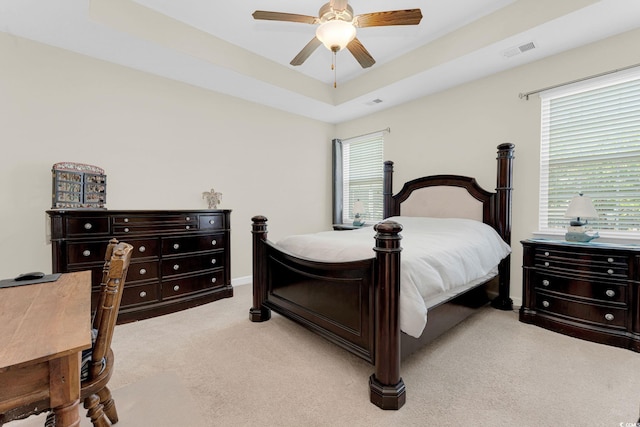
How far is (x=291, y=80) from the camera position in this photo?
12.6 ft

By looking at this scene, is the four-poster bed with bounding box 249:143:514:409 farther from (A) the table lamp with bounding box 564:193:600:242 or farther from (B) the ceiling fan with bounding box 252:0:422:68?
(B) the ceiling fan with bounding box 252:0:422:68

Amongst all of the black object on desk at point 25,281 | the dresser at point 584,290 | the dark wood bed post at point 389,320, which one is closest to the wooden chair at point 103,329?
the black object on desk at point 25,281

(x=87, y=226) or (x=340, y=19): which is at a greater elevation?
(x=340, y=19)

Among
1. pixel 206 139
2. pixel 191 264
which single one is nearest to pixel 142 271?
pixel 191 264

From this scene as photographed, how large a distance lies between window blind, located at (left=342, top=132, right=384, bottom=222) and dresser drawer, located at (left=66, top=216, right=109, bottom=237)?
142 inches

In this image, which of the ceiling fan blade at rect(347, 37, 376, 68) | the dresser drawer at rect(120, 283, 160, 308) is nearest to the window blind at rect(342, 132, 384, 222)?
the ceiling fan blade at rect(347, 37, 376, 68)

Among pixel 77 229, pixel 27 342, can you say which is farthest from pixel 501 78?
pixel 77 229

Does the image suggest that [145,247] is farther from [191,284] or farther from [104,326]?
[104,326]

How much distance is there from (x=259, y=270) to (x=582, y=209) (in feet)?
9.59

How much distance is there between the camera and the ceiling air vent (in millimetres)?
2769

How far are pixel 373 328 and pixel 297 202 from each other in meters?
3.28

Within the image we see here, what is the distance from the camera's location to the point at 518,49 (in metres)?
2.84

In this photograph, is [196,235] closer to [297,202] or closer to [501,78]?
[297,202]

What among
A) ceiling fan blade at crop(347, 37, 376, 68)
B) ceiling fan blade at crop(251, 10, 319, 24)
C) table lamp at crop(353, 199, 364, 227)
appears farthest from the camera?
table lamp at crop(353, 199, 364, 227)
